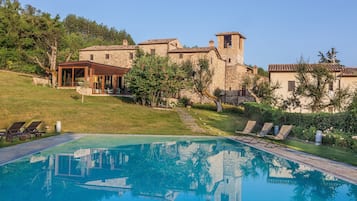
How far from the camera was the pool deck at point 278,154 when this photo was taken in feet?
32.5

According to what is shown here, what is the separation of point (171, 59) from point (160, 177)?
31817 mm

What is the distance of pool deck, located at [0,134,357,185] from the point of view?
9921 mm

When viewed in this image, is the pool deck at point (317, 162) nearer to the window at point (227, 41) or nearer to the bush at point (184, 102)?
the bush at point (184, 102)

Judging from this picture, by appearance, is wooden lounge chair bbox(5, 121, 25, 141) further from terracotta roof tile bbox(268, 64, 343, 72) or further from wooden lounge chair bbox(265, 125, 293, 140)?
terracotta roof tile bbox(268, 64, 343, 72)

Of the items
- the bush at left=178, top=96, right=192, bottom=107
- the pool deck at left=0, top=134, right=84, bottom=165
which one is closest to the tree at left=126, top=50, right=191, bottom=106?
the bush at left=178, top=96, right=192, bottom=107

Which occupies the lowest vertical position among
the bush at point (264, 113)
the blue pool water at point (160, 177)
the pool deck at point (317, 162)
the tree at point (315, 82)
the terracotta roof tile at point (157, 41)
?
the blue pool water at point (160, 177)

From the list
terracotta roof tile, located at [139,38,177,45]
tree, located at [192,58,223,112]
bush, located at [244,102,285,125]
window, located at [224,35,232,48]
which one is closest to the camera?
bush, located at [244,102,285,125]

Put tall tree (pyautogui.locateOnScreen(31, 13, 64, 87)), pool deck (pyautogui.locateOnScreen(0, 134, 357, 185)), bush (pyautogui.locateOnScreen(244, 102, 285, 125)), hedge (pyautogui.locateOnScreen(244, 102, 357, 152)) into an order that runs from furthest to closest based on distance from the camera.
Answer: tall tree (pyautogui.locateOnScreen(31, 13, 64, 87)), bush (pyautogui.locateOnScreen(244, 102, 285, 125)), hedge (pyautogui.locateOnScreen(244, 102, 357, 152)), pool deck (pyautogui.locateOnScreen(0, 134, 357, 185))

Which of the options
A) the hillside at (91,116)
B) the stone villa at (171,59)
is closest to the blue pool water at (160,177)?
the hillside at (91,116)

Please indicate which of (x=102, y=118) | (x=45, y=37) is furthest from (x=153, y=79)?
(x=45, y=37)

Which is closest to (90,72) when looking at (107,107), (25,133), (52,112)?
(107,107)

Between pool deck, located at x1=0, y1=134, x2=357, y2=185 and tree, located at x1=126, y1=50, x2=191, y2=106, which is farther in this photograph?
tree, located at x1=126, y1=50, x2=191, y2=106

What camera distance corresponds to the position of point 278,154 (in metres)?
13.4

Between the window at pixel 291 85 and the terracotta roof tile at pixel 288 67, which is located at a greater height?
the terracotta roof tile at pixel 288 67
